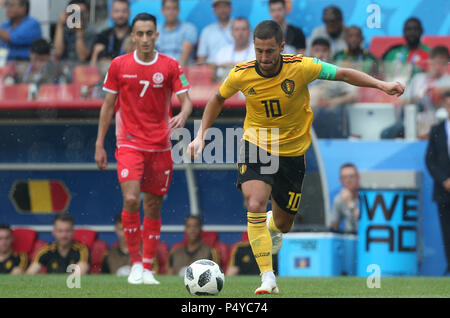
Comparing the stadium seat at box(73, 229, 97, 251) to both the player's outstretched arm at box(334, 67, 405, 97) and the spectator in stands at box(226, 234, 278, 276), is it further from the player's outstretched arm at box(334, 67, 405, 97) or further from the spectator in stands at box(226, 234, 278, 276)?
the player's outstretched arm at box(334, 67, 405, 97)

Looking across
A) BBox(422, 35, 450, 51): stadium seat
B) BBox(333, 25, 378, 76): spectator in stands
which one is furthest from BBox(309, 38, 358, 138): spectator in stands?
BBox(422, 35, 450, 51): stadium seat

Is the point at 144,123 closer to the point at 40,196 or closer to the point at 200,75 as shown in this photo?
the point at 200,75

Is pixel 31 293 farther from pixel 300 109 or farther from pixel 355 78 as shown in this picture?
pixel 355 78

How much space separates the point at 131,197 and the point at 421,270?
178 inches

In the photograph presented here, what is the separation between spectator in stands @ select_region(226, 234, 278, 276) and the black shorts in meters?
4.01

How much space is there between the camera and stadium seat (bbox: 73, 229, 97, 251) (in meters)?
13.2

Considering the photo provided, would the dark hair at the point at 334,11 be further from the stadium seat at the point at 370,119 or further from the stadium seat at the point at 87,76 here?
the stadium seat at the point at 87,76

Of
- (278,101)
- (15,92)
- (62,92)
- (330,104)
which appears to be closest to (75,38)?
(15,92)

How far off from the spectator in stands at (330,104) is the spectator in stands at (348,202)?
54cm

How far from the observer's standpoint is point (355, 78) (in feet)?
24.5

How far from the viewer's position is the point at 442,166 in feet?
37.9

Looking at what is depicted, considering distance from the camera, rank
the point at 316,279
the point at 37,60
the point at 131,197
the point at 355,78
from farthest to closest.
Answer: the point at 37,60 → the point at 316,279 → the point at 131,197 → the point at 355,78

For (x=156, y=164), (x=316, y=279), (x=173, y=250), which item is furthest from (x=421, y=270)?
(x=156, y=164)

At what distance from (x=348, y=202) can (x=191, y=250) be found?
2065 millimetres
